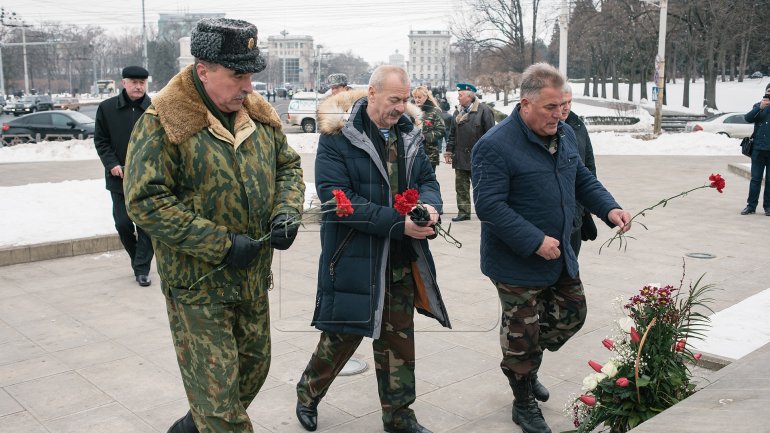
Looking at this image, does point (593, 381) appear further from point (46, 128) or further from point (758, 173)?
point (46, 128)

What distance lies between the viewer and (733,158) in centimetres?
2058

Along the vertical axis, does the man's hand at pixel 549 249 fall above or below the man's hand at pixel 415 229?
below

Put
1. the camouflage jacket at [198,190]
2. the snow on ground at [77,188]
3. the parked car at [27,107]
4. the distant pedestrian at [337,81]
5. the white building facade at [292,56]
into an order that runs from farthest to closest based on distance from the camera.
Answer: the white building facade at [292,56], the parked car at [27,107], the distant pedestrian at [337,81], the snow on ground at [77,188], the camouflage jacket at [198,190]

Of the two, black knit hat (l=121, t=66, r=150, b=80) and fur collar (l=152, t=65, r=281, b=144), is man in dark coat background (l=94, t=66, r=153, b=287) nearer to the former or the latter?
black knit hat (l=121, t=66, r=150, b=80)

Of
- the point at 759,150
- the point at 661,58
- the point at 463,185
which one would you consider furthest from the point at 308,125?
the point at 759,150

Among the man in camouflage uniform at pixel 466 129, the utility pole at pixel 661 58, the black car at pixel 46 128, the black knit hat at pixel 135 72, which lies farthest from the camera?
the black car at pixel 46 128

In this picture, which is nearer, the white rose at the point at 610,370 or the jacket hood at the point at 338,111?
the white rose at the point at 610,370

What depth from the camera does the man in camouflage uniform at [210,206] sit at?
9.61ft

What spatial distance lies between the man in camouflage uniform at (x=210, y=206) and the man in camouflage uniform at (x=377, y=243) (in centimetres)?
75

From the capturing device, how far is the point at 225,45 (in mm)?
3002

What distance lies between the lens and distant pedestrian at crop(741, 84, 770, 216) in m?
11.1

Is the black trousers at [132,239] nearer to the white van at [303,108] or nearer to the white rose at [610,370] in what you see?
the white rose at [610,370]

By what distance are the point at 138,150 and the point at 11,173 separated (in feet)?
52.9

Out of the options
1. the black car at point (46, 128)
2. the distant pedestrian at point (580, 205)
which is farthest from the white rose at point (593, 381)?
the black car at point (46, 128)
